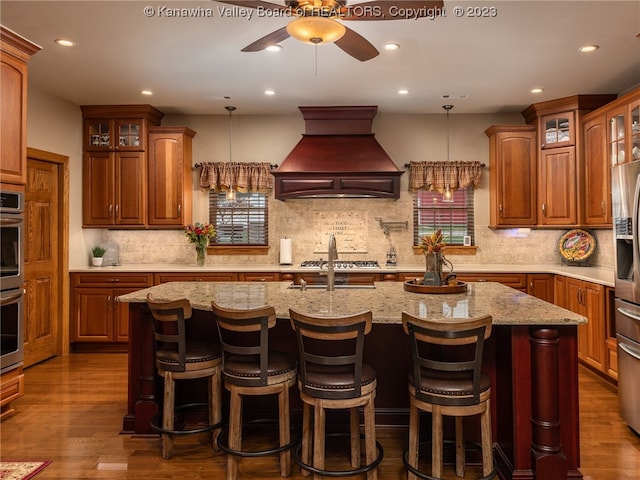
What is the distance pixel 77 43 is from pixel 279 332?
277 cm

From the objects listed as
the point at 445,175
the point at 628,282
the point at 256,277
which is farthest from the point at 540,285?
the point at 256,277

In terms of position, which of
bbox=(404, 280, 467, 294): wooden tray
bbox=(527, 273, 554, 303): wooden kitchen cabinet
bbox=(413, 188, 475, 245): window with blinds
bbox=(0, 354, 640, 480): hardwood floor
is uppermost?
bbox=(413, 188, 475, 245): window with blinds

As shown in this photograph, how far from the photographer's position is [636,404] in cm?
297

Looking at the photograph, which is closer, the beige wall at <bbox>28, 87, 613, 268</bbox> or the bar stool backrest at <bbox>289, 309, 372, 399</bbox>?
the bar stool backrest at <bbox>289, 309, 372, 399</bbox>

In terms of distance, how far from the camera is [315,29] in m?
2.36

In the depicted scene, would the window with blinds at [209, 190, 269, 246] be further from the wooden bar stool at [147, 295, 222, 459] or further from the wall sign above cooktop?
the wooden bar stool at [147, 295, 222, 459]

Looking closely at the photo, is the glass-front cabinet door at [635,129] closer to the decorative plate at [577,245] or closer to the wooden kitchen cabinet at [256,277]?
the decorative plate at [577,245]

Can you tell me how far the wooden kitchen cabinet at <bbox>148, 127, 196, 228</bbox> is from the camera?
545 centimetres

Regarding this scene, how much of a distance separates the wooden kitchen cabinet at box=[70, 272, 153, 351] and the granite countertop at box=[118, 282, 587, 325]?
1.85 metres

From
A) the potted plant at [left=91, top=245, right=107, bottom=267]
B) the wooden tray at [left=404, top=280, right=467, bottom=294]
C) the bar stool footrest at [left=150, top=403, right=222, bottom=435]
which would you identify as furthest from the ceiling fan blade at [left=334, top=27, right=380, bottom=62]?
the potted plant at [left=91, top=245, right=107, bottom=267]

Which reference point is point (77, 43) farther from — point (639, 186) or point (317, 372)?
point (639, 186)

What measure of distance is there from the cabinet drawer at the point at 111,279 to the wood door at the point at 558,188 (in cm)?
451

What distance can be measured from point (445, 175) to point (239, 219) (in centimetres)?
262

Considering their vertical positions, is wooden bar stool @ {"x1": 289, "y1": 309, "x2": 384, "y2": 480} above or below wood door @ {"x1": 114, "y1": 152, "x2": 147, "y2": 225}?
below
